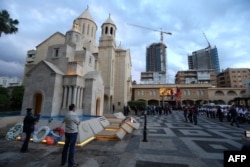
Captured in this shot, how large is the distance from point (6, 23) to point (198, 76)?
77093 mm

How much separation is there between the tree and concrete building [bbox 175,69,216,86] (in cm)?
7189

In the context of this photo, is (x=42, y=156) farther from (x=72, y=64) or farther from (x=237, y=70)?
(x=237, y=70)

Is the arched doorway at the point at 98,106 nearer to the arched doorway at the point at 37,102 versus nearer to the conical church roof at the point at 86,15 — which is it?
the arched doorway at the point at 37,102

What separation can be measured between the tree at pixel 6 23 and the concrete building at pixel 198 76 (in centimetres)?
7189

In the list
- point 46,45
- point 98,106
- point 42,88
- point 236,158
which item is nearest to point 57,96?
point 42,88

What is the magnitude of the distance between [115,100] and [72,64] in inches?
695

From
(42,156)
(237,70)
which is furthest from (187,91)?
(42,156)

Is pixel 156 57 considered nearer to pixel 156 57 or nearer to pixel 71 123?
pixel 156 57

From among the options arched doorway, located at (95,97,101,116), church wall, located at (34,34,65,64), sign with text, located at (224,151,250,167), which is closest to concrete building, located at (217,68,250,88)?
arched doorway, located at (95,97,101,116)

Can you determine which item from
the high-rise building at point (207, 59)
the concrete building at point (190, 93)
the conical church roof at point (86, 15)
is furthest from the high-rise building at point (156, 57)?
the conical church roof at point (86, 15)

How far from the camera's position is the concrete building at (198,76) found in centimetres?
7075

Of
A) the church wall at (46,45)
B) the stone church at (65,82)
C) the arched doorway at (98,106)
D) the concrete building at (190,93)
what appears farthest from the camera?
the concrete building at (190,93)

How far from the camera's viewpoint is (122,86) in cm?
3192

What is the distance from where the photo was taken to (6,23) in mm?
12422
